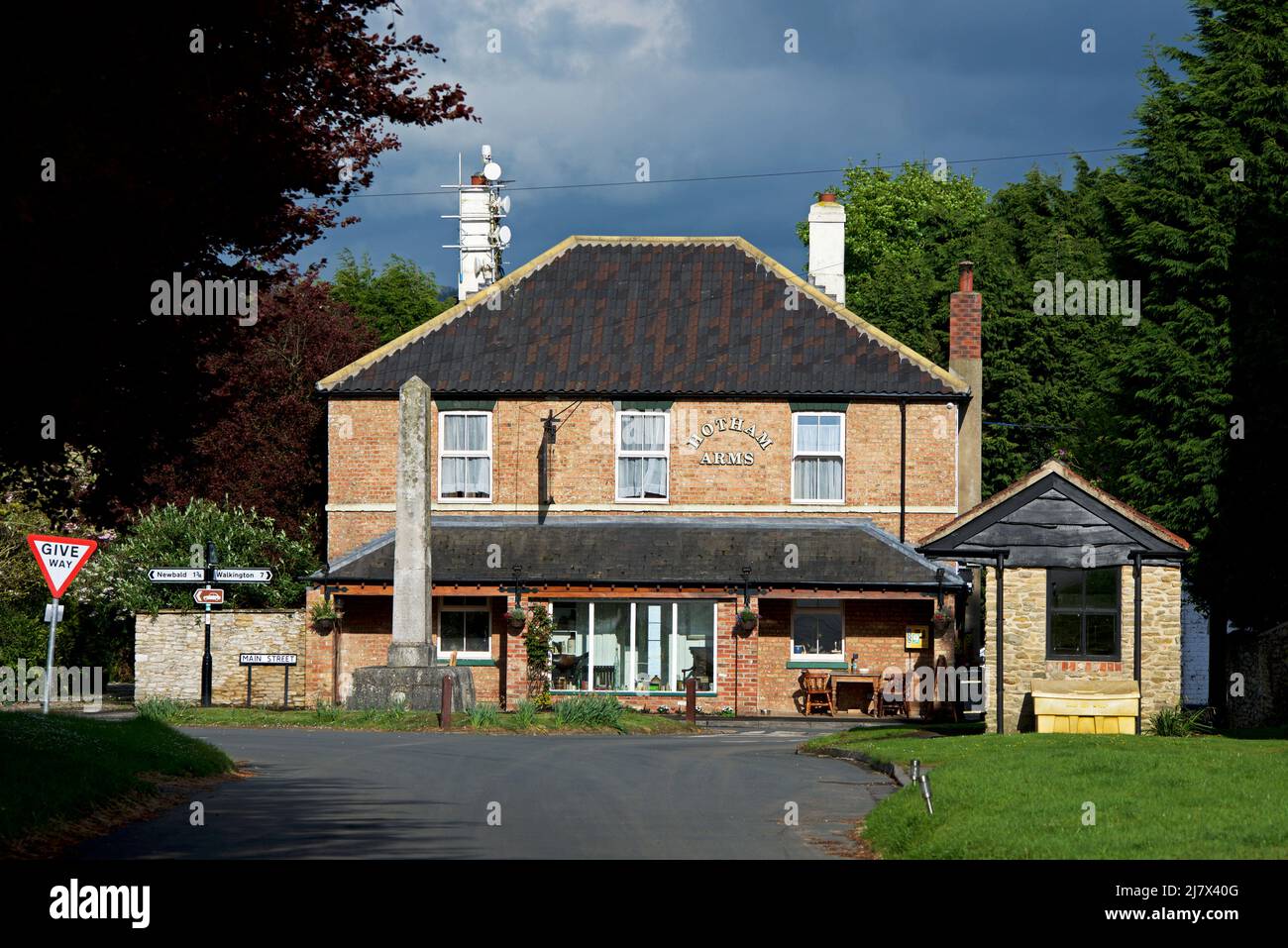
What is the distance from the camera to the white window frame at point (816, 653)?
36.7 metres

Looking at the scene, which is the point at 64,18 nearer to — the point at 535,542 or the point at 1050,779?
the point at 1050,779

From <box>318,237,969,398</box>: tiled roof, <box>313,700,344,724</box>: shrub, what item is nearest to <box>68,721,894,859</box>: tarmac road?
<box>313,700,344,724</box>: shrub

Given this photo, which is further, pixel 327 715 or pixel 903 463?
pixel 903 463

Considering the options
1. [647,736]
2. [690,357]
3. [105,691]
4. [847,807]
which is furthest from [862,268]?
[847,807]

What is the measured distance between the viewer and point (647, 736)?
28.6m

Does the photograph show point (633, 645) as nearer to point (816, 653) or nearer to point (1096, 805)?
point (816, 653)

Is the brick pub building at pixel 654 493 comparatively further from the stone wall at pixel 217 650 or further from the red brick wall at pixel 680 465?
the stone wall at pixel 217 650

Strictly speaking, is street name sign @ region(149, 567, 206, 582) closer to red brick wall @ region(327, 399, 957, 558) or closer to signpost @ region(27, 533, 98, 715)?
red brick wall @ region(327, 399, 957, 558)

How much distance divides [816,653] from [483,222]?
19048 millimetres

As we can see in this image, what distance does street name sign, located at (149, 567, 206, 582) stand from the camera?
32906 millimetres

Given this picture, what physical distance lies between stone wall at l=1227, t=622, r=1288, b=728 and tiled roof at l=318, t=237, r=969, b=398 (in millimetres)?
9688

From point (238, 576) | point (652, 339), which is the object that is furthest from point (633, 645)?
point (238, 576)

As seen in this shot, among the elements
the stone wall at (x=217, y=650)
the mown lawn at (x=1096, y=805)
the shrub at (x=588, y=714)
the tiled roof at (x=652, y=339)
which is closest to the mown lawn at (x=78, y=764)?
the mown lawn at (x=1096, y=805)

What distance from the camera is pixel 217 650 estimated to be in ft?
123
